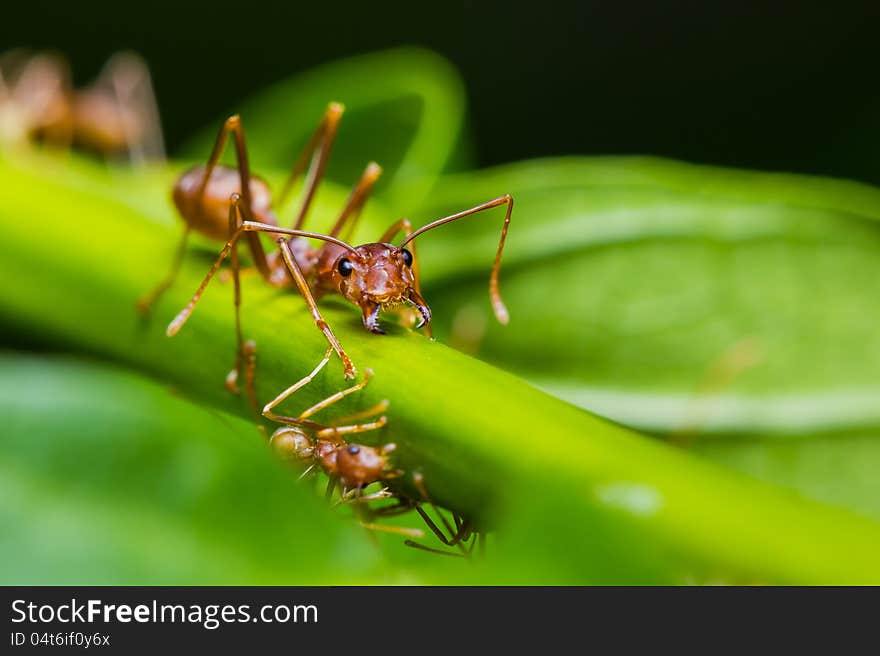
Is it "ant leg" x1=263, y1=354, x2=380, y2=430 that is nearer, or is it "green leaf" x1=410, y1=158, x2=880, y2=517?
"ant leg" x1=263, y1=354, x2=380, y2=430

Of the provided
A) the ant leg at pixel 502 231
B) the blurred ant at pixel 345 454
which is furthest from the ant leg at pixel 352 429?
the ant leg at pixel 502 231

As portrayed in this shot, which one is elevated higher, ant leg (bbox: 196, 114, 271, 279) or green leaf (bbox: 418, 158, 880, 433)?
ant leg (bbox: 196, 114, 271, 279)

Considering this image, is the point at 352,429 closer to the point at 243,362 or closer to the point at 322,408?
the point at 322,408

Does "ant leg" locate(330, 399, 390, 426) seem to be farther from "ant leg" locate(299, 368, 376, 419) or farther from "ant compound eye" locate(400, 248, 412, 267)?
"ant compound eye" locate(400, 248, 412, 267)

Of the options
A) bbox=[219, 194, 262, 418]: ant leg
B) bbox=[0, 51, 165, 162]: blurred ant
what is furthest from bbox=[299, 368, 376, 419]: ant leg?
bbox=[0, 51, 165, 162]: blurred ant

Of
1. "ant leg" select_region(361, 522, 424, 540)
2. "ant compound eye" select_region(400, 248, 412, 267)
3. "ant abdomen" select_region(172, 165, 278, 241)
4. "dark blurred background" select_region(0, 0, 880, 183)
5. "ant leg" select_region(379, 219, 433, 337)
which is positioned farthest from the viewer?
"dark blurred background" select_region(0, 0, 880, 183)

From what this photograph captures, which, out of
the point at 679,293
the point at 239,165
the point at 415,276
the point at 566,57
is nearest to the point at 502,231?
the point at 415,276

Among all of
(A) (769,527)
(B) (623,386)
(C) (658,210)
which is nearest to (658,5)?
(C) (658,210)

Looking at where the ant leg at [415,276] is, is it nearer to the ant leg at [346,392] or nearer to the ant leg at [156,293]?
the ant leg at [346,392]
